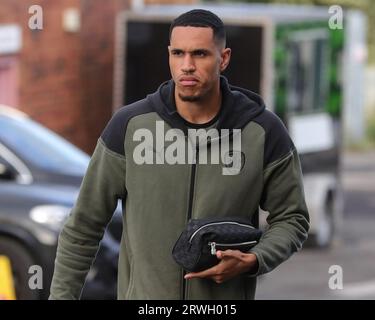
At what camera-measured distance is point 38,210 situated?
9750 mm

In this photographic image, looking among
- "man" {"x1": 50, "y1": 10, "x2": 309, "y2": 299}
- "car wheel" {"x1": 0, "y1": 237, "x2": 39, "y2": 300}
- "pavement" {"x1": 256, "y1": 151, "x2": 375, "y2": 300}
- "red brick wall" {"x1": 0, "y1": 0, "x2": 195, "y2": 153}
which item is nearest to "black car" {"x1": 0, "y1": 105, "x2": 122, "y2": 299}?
"car wheel" {"x1": 0, "y1": 237, "x2": 39, "y2": 300}

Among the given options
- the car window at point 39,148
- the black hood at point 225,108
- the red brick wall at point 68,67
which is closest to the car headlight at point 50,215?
the car window at point 39,148

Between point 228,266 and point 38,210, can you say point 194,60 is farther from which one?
point 38,210

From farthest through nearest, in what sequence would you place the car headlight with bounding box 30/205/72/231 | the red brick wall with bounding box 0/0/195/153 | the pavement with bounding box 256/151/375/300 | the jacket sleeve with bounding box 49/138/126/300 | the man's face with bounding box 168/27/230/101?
the red brick wall with bounding box 0/0/195/153, the pavement with bounding box 256/151/375/300, the car headlight with bounding box 30/205/72/231, the jacket sleeve with bounding box 49/138/126/300, the man's face with bounding box 168/27/230/101

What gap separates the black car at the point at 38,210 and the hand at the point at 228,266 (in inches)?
206

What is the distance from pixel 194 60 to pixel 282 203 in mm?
519

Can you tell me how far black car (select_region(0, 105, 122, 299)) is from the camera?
9391 millimetres

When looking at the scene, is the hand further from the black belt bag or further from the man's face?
the man's face

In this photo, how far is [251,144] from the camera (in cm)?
405

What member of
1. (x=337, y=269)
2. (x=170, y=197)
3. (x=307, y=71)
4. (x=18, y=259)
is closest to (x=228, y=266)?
(x=170, y=197)

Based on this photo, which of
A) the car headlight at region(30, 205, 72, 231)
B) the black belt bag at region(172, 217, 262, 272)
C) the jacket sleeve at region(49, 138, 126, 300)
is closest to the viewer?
the black belt bag at region(172, 217, 262, 272)

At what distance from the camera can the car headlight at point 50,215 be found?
965 cm

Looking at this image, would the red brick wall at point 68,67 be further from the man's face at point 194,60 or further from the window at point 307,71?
the man's face at point 194,60

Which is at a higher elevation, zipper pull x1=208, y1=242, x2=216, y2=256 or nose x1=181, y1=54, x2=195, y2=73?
nose x1=181, y1=54, x2=195, y2=73
